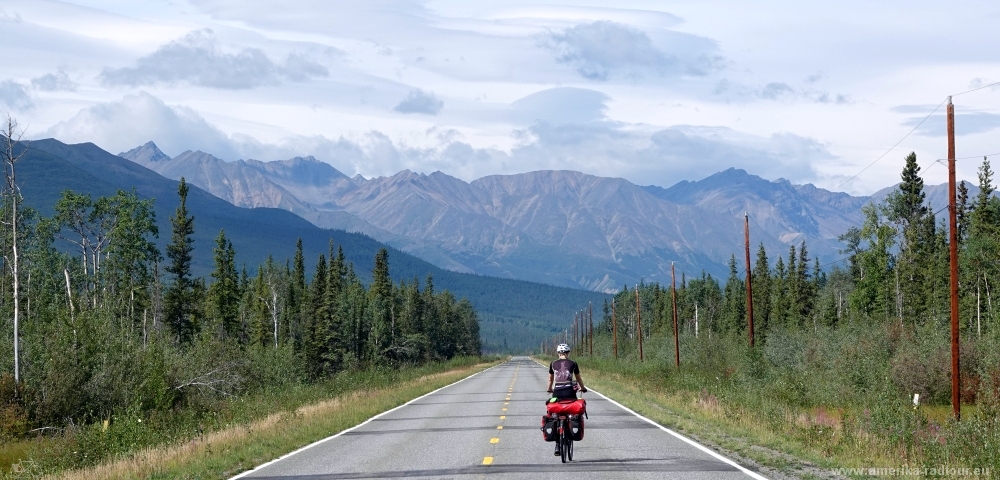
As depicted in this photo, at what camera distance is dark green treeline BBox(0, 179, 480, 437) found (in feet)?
109

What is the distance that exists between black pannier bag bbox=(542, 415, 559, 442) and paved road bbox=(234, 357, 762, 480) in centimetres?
43

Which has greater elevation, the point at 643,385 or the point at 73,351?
the point at 73,351

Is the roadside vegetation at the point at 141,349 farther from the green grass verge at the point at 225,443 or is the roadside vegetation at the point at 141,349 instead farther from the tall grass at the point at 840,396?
the tall grass at the point at 840,396

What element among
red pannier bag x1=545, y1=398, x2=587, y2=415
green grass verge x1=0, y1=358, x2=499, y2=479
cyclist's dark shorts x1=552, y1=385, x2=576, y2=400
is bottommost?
green grass verge x1=0, y1=358, x2=499, y2=479

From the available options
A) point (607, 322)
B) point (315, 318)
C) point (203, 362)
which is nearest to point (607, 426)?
point (203, 362)

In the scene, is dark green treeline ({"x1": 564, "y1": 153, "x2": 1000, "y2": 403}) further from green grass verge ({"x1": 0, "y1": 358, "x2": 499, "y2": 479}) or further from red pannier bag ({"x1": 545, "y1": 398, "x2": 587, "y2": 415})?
green grass verge ({"x1": 0, "y1": 358, "x2": 499, "y2": 479})

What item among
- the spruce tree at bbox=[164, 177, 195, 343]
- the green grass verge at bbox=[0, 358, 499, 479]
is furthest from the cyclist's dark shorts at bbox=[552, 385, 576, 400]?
the spruce tree at bbox=[164, 177, 195, 343]

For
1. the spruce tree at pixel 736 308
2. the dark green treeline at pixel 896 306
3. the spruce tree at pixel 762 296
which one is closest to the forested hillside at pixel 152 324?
the dark green treeline at pixel 896 306

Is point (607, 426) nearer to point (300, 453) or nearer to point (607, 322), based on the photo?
point (300, 453)

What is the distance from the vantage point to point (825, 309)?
9688cm

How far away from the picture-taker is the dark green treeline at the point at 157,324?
109 ft

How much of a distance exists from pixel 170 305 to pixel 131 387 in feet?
160

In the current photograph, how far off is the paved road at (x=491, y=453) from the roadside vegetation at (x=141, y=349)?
5.55 m

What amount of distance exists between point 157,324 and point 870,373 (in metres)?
58.0
